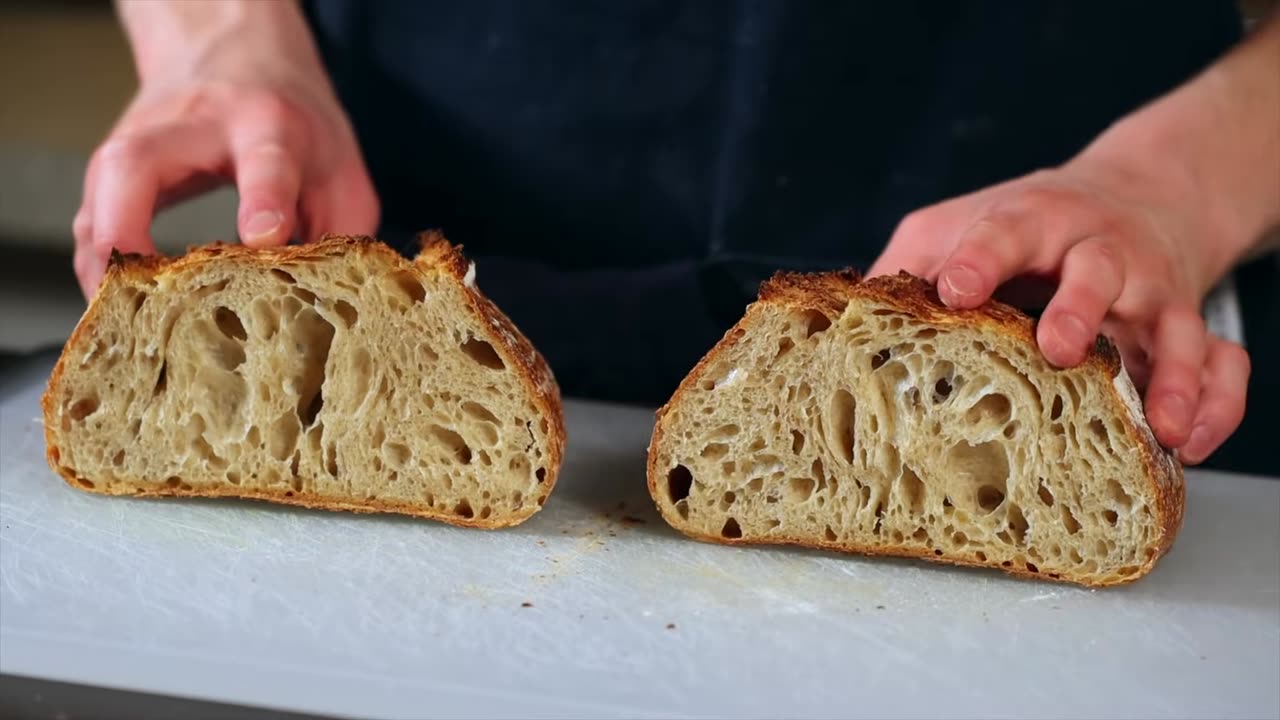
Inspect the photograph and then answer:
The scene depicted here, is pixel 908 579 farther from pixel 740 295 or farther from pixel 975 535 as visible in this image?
pixel 740 295

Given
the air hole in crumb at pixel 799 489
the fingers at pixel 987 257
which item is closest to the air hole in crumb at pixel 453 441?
the air hole in crumb at pixel 799 489

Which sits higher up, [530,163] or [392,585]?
[530,163]

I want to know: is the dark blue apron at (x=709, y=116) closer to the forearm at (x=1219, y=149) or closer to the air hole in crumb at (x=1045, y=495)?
the forearm at (x=1219, y=149)

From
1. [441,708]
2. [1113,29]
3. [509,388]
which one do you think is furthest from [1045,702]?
[1113,29]

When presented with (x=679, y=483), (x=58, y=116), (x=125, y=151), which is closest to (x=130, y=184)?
(x=125, y=151)

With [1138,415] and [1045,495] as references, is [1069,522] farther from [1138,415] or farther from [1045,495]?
[1138,415]
